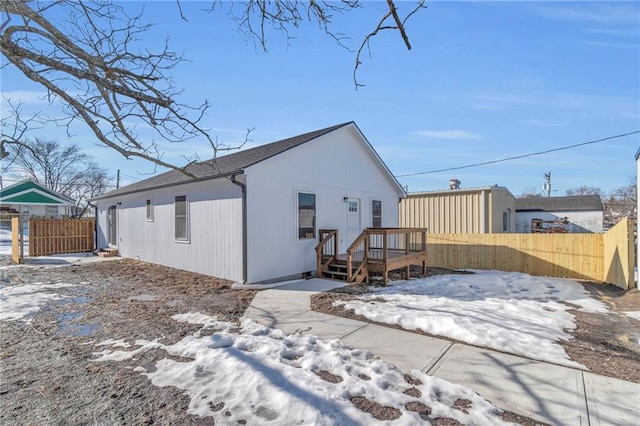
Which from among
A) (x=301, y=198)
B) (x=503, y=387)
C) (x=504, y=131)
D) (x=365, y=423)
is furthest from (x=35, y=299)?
(x=504, y=131)

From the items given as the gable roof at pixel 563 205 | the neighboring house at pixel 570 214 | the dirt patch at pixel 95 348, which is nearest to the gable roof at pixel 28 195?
the dirt patch at pixel 95 348

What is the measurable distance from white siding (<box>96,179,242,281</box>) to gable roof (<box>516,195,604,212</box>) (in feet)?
83.0

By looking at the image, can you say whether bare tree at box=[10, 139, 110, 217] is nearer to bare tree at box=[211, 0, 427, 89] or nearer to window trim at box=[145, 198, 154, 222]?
window trim at box=[145, 198, 154, 222]

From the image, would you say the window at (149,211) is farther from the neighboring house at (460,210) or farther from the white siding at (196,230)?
the neighboring house at (460,210)

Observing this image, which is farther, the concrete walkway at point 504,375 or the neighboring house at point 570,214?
the neighboring house at point 570,214

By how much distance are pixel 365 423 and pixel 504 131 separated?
17.1 meters

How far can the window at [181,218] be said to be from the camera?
9.59 m

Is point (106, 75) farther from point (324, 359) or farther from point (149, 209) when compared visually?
point (149, 209)

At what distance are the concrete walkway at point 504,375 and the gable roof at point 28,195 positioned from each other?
28954 mm

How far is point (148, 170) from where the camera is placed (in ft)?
16.7

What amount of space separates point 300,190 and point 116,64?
5.14m

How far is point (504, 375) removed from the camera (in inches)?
126

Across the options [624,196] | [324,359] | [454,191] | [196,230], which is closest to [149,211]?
[196,230]

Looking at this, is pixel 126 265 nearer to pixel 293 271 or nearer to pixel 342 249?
pixel 293 271
